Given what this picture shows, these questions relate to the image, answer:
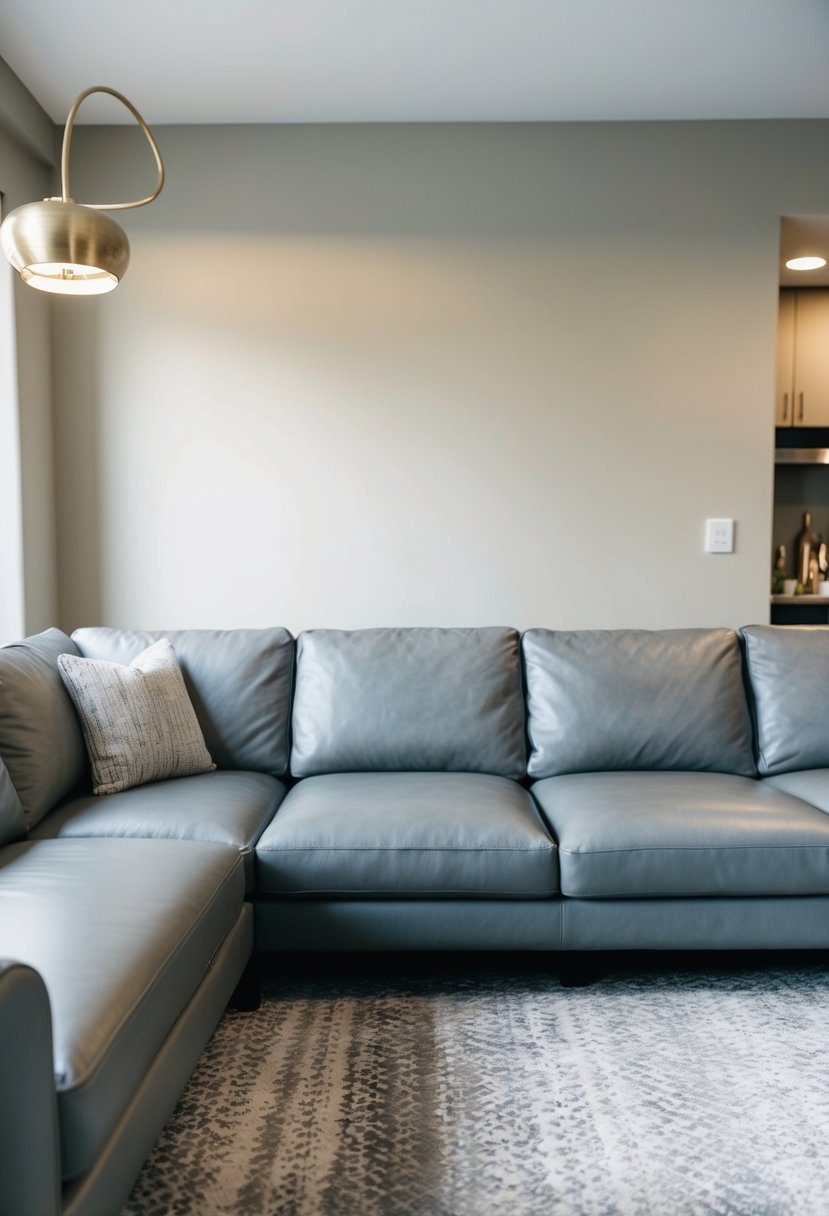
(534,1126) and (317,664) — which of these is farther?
(317,664)

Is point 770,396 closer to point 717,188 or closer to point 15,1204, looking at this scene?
point 717,188

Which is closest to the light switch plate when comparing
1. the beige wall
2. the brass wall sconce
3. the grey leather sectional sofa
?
the beige wall

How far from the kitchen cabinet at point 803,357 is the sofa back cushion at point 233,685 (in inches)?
100

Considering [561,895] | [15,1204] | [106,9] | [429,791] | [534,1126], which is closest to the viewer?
[15,1204]

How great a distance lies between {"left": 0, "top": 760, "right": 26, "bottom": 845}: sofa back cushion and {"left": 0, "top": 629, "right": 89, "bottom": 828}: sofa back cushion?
0.08m

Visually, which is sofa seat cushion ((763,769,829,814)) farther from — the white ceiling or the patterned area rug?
the white ceiling

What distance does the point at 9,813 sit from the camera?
2.13m

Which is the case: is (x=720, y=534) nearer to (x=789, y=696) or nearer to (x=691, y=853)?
(x=789, y=696)

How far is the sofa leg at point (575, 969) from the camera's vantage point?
234 centimetres

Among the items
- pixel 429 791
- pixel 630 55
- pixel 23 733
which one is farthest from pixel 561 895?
pixel 630 55

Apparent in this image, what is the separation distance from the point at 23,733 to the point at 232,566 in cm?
135

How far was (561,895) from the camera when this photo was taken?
2295 mm

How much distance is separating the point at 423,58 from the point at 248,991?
109 inches

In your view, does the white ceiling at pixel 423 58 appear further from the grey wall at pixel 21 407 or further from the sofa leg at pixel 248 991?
the sofa leg at pixel 248 991
